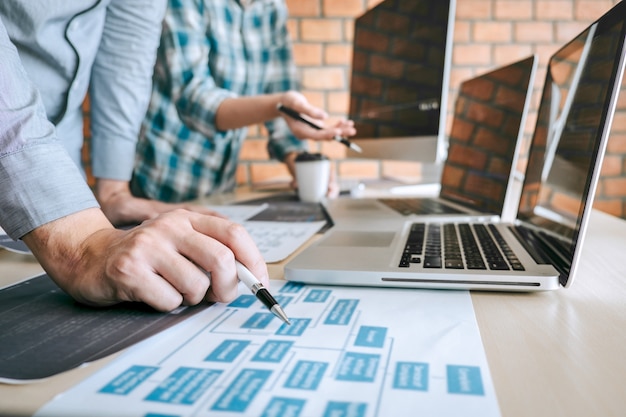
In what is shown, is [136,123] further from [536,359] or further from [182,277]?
[536,359]

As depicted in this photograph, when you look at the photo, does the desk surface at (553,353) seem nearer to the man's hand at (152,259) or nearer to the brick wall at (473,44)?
the man's hand at (152,259)

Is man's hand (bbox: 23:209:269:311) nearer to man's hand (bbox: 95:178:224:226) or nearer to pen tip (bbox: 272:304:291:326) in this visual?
pen tip (bbox: 272:304:291:326)

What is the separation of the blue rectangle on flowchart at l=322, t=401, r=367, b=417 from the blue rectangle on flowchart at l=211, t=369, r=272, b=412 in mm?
51

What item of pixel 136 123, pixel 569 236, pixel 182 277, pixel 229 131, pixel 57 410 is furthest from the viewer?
pixel 229 131

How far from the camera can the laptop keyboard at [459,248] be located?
21.9 inches

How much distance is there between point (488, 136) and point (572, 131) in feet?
1.23

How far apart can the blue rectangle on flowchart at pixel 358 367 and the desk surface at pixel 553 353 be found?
3.3 inches

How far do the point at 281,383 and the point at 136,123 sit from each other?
3.46 ft

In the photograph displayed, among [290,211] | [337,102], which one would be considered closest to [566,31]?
[337,102]

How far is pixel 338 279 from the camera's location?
55 centimetres

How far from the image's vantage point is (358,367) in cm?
36

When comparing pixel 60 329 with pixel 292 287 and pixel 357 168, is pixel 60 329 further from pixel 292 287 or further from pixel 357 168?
pixel 357 168

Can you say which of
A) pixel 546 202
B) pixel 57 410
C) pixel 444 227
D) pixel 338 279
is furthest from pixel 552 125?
pixel 57 410

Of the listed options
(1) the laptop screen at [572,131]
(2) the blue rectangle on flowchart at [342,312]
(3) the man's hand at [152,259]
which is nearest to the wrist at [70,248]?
(3) the man's hand at [152,259]
